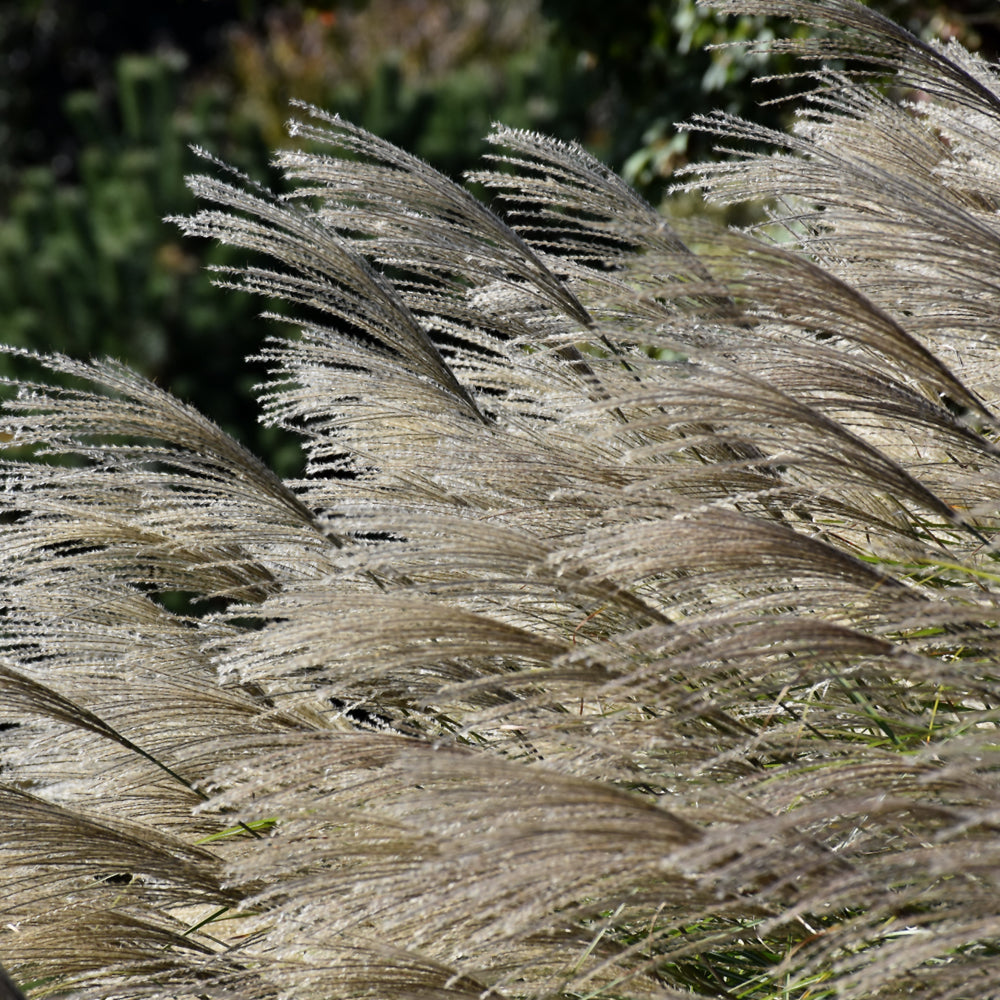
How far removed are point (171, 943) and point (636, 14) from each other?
12.9 ft

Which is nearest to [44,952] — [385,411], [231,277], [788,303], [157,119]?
[385,411]

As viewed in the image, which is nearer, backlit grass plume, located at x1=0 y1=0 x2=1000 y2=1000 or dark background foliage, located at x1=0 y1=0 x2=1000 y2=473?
backlit grass plume, located at x1=0 y1=0 x2=1000 y2=1000

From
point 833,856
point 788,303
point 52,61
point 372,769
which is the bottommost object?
point 52,61

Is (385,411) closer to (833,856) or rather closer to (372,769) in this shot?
(372,769)

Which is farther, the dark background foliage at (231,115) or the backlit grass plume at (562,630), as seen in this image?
the dark background foliage at (231,115)

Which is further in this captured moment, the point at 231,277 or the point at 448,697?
the point at 231,277

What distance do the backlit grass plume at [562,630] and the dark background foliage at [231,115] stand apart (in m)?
1.85

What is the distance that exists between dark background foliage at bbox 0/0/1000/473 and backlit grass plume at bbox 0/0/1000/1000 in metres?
1.85

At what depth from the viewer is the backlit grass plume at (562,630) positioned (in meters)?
1.15

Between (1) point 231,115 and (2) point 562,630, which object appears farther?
(1) point 231,115

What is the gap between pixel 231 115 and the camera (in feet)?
27.6

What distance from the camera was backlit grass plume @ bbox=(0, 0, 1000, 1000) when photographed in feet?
3.76

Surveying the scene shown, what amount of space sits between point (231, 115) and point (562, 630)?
7.60 m

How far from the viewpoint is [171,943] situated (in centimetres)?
153
